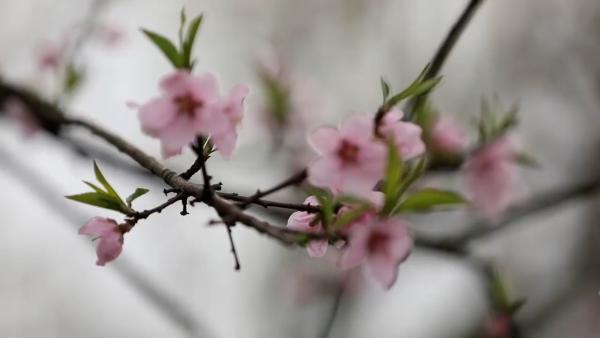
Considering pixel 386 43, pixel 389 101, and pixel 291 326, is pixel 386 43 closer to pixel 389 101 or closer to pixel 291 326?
pixel 291 326

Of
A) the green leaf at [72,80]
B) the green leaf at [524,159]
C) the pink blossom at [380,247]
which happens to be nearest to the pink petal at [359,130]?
the pink blossom at [380,247]

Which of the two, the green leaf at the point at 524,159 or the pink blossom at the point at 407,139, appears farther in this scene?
the green leaf at the point at 524,159

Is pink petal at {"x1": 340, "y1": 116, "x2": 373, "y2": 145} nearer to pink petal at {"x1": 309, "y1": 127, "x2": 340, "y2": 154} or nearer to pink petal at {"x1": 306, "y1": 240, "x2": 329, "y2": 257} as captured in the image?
pink petal at {"x1": 309, "y1": 127, "x2": 340, "y2": 154}

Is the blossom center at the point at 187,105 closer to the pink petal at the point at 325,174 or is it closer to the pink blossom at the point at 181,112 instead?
the pink blossom at the point at 181,112

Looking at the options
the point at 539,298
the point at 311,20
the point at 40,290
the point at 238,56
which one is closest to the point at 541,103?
the point at 539,298

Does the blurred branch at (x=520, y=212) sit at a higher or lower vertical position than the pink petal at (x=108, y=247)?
lower

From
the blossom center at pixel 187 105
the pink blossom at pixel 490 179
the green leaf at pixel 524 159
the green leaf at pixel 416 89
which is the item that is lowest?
the pink blossom at pixel 490 179

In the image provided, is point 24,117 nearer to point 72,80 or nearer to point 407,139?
point 72,80

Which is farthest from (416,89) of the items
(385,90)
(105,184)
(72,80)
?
(72,80)
